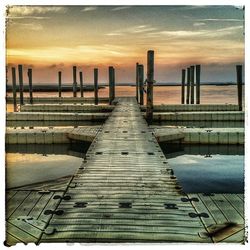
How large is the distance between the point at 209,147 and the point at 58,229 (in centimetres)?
748

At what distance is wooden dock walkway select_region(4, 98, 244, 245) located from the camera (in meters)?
3.49

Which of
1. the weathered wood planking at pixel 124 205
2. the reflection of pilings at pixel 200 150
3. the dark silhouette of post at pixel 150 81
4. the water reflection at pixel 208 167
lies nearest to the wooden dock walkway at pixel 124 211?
the weathered wood planking at pixel 124 205

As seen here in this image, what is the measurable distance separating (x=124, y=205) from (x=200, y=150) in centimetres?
650

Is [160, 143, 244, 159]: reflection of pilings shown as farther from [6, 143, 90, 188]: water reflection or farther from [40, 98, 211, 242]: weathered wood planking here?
[40, 98, 211, 242]: weathered wood planking

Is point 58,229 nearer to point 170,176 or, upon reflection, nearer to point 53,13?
point 170,176

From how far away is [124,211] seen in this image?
4.00 meters

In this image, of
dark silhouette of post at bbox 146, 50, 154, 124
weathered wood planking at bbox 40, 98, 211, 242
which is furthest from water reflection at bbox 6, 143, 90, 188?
dark silhouette of post at bbox 146, 50, 154, 124

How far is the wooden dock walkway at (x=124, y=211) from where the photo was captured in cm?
349

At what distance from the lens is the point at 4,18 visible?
3562 mm

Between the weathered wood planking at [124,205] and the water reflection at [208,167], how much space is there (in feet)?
5.29

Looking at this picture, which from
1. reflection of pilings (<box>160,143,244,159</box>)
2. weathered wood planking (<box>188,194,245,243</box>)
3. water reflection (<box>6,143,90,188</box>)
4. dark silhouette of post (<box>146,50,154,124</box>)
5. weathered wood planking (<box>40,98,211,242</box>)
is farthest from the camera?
dark silhouette of post (<box>146,50,154,124</box>)

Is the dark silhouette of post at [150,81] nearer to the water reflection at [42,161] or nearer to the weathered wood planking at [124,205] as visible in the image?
the water reflection at [42,161]

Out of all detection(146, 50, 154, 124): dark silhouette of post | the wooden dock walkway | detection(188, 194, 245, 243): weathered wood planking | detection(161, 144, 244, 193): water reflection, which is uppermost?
detection(146, 50, 154, 124): dark silhouette of post

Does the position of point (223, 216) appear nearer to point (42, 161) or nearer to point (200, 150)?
point (200, 150)
